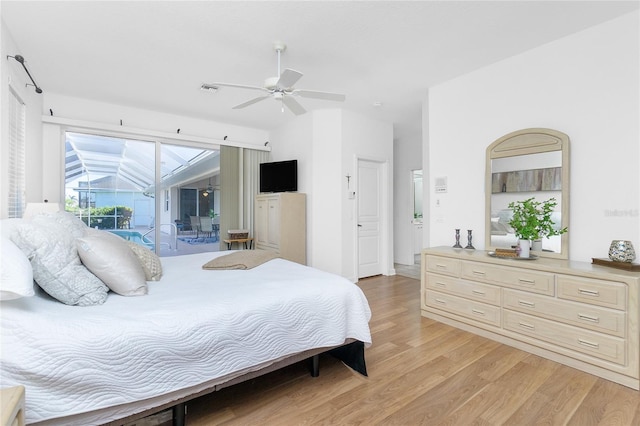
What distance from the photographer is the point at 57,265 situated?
58.7 inches

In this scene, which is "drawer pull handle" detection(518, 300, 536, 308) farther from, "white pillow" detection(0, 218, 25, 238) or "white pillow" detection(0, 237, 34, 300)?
"white pillow" detection(0, 218, 25, 238)

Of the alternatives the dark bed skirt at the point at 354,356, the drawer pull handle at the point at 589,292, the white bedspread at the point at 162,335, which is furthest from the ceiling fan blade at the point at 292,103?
the drawer pull handle at the point at 589,292

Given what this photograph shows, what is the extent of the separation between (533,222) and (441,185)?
3.72 feet

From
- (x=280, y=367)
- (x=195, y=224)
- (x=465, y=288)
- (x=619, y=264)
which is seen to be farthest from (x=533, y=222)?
(x=195, y=224)

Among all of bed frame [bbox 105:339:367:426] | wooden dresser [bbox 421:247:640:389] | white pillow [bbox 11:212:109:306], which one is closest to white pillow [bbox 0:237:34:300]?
white pillow [bbox 11:212:109:306]

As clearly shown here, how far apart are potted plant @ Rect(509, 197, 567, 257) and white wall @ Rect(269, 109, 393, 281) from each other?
2.34m

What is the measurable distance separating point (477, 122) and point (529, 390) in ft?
8.28

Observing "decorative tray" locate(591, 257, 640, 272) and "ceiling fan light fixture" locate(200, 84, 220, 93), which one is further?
"ceiling fan light fixture" locate(200, 84, 220, 93)

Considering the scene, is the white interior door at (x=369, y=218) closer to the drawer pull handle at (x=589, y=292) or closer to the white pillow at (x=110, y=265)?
the drawer pull handle at (x=589, y=292)

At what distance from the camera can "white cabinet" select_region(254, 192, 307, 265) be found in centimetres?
455

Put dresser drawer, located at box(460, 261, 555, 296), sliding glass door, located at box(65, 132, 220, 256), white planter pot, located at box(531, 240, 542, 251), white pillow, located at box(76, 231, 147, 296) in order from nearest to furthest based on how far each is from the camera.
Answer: white pillow, located at box(76, 231, 147, 296) → dresser drawer, located at box(460, 261, 555, 296) → white planter pot, located at box(531, 240, 542, 251) → sliding glass door, located at box(65, 132, 220, 256)

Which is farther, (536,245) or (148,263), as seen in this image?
(536,245)

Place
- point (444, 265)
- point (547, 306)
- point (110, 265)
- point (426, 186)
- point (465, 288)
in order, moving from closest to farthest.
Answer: point (110, 265) < point (547, 306) < point (465, 288) < point (444, 265) < point (426, 186)

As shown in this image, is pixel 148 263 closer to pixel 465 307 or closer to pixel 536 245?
pixel 465 307
